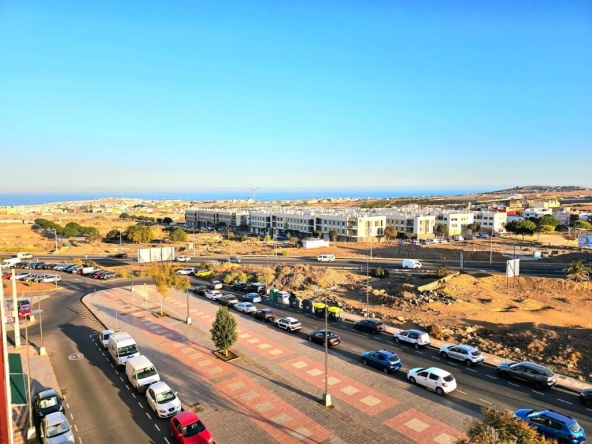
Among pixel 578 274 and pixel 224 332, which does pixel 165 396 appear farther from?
pixel 578 274

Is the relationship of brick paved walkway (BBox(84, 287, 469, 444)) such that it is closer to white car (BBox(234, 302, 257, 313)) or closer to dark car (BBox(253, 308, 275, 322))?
dark car (BBox(253, 308, 275, 322))

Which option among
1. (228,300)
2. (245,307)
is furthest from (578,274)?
(228,300)

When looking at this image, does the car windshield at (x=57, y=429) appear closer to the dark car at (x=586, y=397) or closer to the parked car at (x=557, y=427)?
the parked car at (x=557, y=427)

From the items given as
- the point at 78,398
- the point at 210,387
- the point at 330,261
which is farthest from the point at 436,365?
the point at 330,261

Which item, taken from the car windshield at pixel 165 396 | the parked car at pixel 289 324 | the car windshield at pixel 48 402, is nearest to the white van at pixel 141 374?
the car windshield at pixel 165 396

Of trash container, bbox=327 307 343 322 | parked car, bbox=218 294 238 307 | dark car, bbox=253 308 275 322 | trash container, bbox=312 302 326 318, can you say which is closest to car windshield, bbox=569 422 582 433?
trash container, bbox=327 307 343 322
